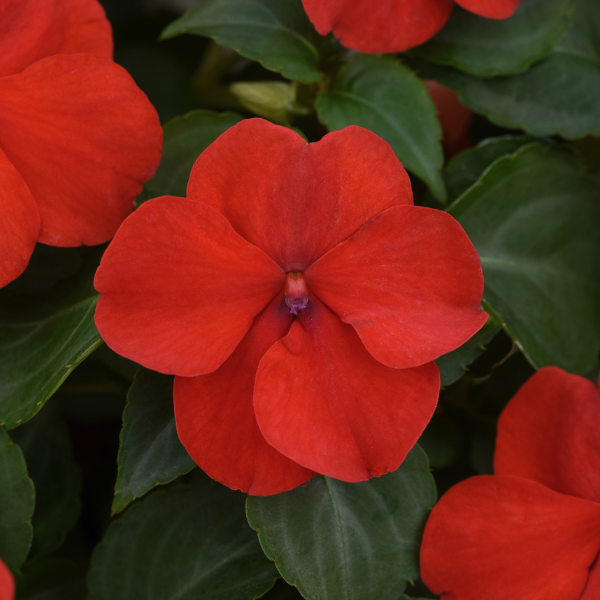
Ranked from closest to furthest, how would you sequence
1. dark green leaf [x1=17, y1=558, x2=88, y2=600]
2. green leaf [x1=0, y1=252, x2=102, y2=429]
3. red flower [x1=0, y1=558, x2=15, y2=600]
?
red flower [x1=0, y1=558, x2=15, y2=600], green leaf [x1=0, y1=252, x2=102, y2=429], dark green leaf [x1=17, y1=558, x2=88, y2=600]

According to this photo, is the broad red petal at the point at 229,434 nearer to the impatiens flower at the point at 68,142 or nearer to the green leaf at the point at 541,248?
the impatiens flower at the point at 68,142

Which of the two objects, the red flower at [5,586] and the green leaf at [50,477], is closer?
the red flower at [5,586]

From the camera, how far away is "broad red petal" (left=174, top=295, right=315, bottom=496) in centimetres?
42

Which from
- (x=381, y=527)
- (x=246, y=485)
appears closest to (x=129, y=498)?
(x=246, y=485)

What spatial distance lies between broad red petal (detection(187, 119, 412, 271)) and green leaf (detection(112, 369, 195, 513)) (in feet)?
0.48

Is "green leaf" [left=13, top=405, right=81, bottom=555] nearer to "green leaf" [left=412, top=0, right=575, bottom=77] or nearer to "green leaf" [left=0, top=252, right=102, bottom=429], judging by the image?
"green leaf" [left=0, top=252, right=102, bottom=429]

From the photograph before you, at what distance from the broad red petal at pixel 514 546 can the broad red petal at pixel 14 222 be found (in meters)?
0.36

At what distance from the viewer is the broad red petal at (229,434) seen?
42cm

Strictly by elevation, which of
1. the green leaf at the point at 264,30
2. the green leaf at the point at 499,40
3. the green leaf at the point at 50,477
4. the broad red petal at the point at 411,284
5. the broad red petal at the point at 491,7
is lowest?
the green leaf at the point at 50,477

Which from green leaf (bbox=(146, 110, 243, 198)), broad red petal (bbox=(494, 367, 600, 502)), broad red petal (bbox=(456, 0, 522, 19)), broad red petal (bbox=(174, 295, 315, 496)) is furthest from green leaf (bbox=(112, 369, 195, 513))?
broad red petal (bbox=(456, 0, 522, 19))

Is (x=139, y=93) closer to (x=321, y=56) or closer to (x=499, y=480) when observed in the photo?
(x=321, y=56)

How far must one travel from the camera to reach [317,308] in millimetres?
441

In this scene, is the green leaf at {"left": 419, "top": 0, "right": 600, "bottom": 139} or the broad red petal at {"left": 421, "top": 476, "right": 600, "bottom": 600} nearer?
the broad red petal at {"left": 421, "top": 476, "right": 600, "bottom": 600}

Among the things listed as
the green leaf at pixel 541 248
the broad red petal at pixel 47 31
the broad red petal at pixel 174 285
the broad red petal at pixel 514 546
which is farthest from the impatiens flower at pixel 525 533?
the broad red petal at pixel 47 31
